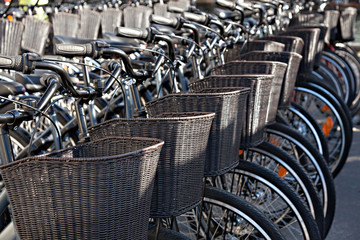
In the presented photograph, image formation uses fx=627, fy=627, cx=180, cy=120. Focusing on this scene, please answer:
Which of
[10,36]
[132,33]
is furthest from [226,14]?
[10,36]

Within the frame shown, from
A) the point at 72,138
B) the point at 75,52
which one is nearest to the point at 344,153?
the point at 72,138

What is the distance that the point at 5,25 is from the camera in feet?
18.2

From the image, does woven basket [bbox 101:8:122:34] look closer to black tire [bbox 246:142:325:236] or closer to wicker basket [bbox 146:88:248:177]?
black tire [bbox 246:142:325:236]

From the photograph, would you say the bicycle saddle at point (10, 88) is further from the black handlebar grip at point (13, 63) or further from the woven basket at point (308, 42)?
the woven basket at point (308, 42)

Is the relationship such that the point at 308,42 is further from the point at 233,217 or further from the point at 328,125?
the point at 233,217

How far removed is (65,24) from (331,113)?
3627mm

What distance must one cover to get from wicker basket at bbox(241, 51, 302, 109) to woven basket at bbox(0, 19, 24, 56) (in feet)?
9.06

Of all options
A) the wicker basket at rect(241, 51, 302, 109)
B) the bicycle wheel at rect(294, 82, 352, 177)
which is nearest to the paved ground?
the bicycle wheel at rect(294, 82, 352, 177)

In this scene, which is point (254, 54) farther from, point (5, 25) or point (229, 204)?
point (5, 25)

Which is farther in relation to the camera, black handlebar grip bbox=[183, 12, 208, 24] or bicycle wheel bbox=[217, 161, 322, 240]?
black handlebar grip bbox=[183, 12, 208, 24]

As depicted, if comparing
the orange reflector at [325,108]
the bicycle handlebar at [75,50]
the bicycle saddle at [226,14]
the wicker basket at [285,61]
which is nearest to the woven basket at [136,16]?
the bicycle saddle at [226,14]

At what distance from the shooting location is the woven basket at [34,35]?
5973mm

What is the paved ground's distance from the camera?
3.80 m

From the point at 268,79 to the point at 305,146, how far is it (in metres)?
0.85
